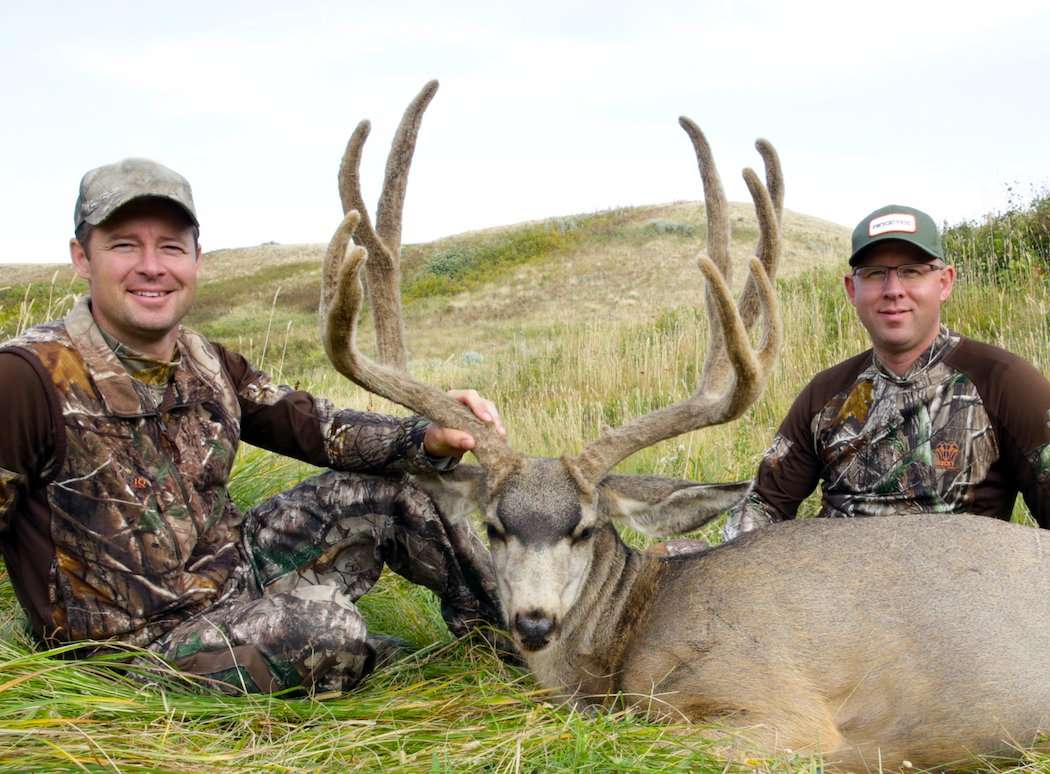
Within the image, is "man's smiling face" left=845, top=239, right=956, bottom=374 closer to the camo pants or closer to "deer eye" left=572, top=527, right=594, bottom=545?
"deer eye" left=572, top=527, right=594, bottom=545

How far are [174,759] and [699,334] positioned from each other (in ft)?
35.2

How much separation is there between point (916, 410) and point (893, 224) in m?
0.96

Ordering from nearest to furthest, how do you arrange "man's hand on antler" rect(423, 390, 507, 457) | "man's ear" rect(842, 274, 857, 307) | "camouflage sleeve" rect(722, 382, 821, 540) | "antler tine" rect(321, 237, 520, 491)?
"antler tine" rect(321, 237, 520, 491) → "man's hand on antler" rect(423, 390, 507, 457) → "man's ear" rect(842, 274, 857, 307) → "camouflage sleeve" rect(722, 382, 821, 540)

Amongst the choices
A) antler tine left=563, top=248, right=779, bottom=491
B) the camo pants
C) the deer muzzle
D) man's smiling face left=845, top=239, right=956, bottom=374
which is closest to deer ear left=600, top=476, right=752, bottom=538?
antler tine left=563, top=248, right=779, bottom=491

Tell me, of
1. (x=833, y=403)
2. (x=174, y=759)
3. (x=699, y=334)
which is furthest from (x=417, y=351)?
(x=174, y=759)

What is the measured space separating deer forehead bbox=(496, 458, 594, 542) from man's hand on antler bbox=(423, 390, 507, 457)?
0.27m

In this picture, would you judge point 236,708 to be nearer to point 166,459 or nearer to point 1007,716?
point 166,459

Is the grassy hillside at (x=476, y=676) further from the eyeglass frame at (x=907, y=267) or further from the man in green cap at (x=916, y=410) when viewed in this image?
the eyeglass frame at (x=907, y=267)

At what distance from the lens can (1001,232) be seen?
13.9 m

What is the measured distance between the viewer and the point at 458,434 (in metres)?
4.61

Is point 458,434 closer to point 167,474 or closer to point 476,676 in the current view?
point 476,676

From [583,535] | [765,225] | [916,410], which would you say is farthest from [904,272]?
[583,535]

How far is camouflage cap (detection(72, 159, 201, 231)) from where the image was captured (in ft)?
13.9

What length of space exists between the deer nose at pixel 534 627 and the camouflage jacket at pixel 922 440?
206 cm
